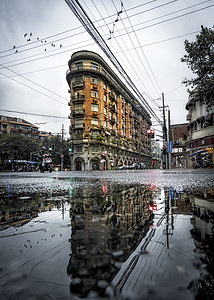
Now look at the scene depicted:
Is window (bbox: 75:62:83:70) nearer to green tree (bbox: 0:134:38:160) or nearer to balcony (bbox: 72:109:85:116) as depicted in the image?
balcony (bbox: 72:109:85:116)

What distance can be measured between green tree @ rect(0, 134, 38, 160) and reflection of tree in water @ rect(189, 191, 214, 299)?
1706 inches

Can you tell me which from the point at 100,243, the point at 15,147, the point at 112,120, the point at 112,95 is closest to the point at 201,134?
the point at 112,120

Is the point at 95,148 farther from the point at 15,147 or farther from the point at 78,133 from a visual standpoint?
the point at 15,147

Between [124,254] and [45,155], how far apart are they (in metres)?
13.2

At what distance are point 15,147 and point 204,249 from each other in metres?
45.6

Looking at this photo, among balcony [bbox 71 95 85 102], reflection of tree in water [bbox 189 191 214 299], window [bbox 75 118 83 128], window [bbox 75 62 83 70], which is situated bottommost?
reflection of tree in water [bbox 189 191 214 299]

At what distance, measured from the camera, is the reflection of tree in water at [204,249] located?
49 cm

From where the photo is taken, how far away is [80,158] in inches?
1437

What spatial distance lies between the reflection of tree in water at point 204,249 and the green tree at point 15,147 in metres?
43.3

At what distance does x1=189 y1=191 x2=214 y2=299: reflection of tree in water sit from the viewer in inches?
19.3

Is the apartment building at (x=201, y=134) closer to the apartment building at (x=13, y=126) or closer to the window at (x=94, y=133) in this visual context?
the window at (x=94, y=133)

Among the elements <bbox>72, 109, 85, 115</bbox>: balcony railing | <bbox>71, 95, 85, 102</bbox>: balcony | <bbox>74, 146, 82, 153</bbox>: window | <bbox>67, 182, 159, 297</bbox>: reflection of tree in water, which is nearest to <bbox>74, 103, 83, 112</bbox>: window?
<bbox>72, 109, 85, 115</bbox>: balcony railing

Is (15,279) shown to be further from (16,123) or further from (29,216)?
(16,123)

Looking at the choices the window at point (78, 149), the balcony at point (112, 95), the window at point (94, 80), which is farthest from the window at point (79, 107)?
the balcony at point (112, 95)
